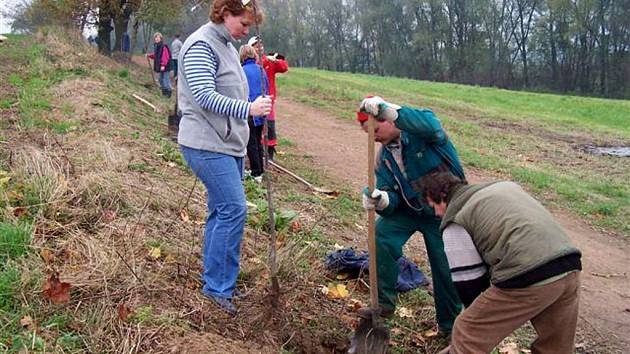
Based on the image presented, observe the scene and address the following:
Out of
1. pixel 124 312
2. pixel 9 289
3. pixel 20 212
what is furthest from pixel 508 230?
pixel 20 212

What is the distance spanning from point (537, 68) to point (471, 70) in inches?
209

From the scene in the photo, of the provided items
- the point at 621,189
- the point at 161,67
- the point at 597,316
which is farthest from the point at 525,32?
the point at 597,316

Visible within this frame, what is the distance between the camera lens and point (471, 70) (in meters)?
53.3

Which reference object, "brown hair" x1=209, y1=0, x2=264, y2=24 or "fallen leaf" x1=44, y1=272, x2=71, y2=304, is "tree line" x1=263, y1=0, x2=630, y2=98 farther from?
"fallen leaf" x1=44, y1=272, x2=71, y2=304

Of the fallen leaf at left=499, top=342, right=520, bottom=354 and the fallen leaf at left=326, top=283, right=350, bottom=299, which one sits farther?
the fallen leaf at left=326, top=283, right=350, bottom=299

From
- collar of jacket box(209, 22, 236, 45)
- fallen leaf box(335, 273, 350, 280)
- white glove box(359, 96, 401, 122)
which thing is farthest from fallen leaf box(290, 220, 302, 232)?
collar of jacket box(209, 22, 236, 45)

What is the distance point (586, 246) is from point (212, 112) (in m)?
5.44

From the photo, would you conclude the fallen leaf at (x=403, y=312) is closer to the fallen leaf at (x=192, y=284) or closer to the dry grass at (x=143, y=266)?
the dry grass at (x=143, y=266)

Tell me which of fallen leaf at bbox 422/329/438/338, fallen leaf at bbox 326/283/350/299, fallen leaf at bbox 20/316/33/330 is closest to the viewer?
fallen leaf at bbox 20/316/33/330

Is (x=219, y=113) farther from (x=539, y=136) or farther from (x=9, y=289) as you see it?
(x=539, y=136)

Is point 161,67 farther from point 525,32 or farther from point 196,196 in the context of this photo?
point 525,32

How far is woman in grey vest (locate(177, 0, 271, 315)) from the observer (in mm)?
3408

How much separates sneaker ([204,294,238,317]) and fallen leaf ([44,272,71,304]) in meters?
0.80

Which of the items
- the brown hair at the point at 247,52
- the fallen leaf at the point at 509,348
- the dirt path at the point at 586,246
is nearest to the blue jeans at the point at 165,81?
the dirt path at the point at 586,246
